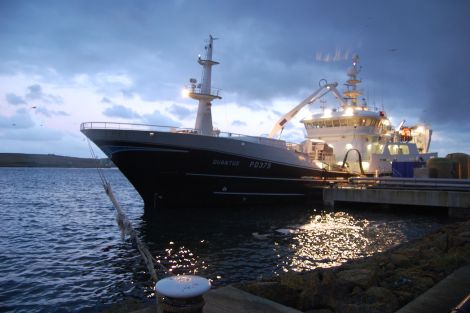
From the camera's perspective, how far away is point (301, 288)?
684cm

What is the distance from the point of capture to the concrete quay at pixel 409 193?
20641 mm

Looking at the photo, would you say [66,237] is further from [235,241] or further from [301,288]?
[301,288]

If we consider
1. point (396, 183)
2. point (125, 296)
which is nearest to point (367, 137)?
point (396, 183)

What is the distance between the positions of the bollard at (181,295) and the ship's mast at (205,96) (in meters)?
21.6

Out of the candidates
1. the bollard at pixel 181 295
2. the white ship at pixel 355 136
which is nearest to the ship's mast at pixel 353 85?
the white ship at pixel 355 136

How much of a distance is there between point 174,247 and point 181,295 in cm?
1066

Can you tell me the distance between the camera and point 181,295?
3.52 meters

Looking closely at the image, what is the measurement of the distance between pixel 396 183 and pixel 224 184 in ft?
35.7

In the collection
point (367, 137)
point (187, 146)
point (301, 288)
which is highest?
point (367, 137)

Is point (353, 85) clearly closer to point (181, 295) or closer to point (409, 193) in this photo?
point (409, 193)

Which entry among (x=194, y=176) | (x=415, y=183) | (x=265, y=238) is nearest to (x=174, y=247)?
(x=265, y=238)

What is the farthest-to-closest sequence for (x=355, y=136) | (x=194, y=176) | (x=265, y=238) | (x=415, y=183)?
(x=355, y=136) → (x=415, y=183) → (x=194, y=176) → (x=265, y=238)

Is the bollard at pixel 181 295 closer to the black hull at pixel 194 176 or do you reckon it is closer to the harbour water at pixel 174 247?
the harbour water at pixel 174 247

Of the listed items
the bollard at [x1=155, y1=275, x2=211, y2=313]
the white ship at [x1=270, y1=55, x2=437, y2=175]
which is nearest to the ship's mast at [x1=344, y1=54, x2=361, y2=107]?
the white ship at [x1=270, y1=55, x2=437, y2=175]
